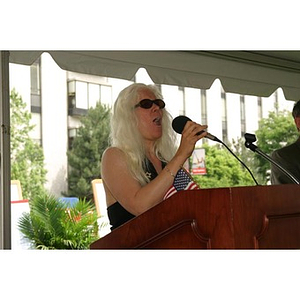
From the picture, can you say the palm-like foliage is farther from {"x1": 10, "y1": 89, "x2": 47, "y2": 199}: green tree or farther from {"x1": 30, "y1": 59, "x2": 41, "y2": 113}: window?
{"x1": 30, "y1": 59, "x2": 41, "y2": 113}: window

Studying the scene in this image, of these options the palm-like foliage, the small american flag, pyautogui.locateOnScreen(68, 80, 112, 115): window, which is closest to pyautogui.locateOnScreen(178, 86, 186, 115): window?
pyautogui.locateOnScreen(68, 80, 112, 115): window

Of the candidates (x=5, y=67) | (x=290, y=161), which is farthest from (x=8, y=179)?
(x=290, y=161)

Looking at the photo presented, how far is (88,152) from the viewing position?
3172cm

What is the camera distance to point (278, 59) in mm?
5336

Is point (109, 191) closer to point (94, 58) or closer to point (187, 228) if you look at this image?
point (187, 228)

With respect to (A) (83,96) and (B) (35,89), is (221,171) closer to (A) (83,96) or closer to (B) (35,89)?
(A) (83,96)

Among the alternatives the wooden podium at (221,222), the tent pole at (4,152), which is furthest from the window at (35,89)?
the wooden podium at (221,222)

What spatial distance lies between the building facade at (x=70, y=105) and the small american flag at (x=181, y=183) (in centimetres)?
2970

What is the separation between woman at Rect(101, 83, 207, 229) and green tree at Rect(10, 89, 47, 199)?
25161 mm

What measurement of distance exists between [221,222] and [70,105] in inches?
1294

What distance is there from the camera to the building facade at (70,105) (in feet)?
108

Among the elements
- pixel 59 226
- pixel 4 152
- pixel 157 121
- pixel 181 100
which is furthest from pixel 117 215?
pixel 181 100

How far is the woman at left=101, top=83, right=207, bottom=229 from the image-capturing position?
235 cm
